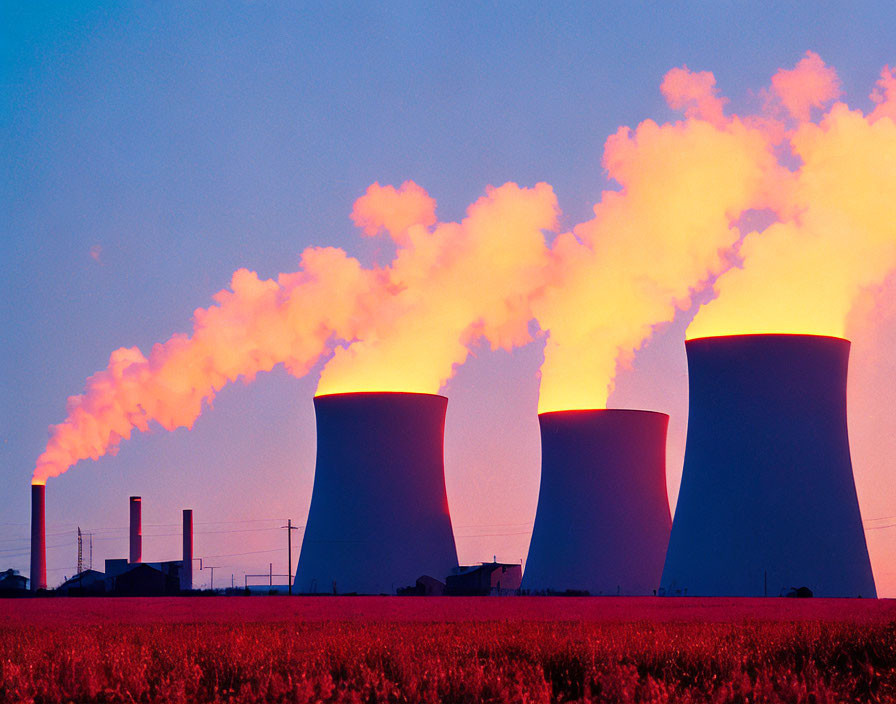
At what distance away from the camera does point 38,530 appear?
40312 mm

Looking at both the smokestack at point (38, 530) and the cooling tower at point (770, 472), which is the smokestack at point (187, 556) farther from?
the cooling tower at point (770, 472)

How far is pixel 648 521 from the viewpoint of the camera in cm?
3022

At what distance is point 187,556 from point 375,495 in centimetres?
1740

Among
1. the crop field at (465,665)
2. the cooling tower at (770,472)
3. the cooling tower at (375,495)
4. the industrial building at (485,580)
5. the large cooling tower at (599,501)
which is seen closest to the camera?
the crop field at (465,665)

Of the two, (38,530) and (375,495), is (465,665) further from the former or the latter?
(38,530)

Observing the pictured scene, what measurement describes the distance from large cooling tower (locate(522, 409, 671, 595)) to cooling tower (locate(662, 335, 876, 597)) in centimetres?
469

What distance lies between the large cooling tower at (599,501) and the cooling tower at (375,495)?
2315 millimetres

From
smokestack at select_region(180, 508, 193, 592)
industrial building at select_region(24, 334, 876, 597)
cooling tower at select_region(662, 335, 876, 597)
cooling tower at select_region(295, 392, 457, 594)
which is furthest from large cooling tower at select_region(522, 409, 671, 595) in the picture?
smokestack at select_region(180, 508, 193, 592)

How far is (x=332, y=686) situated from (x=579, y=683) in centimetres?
177

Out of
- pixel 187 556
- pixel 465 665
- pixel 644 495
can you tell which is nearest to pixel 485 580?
pixel 644 495

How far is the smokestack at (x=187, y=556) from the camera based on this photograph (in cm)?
4409

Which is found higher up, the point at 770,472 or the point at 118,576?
the point at 770,472

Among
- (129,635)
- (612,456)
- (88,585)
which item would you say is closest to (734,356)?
(612,456)

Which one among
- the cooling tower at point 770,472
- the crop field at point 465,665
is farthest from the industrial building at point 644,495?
the crop field at point 465,665
